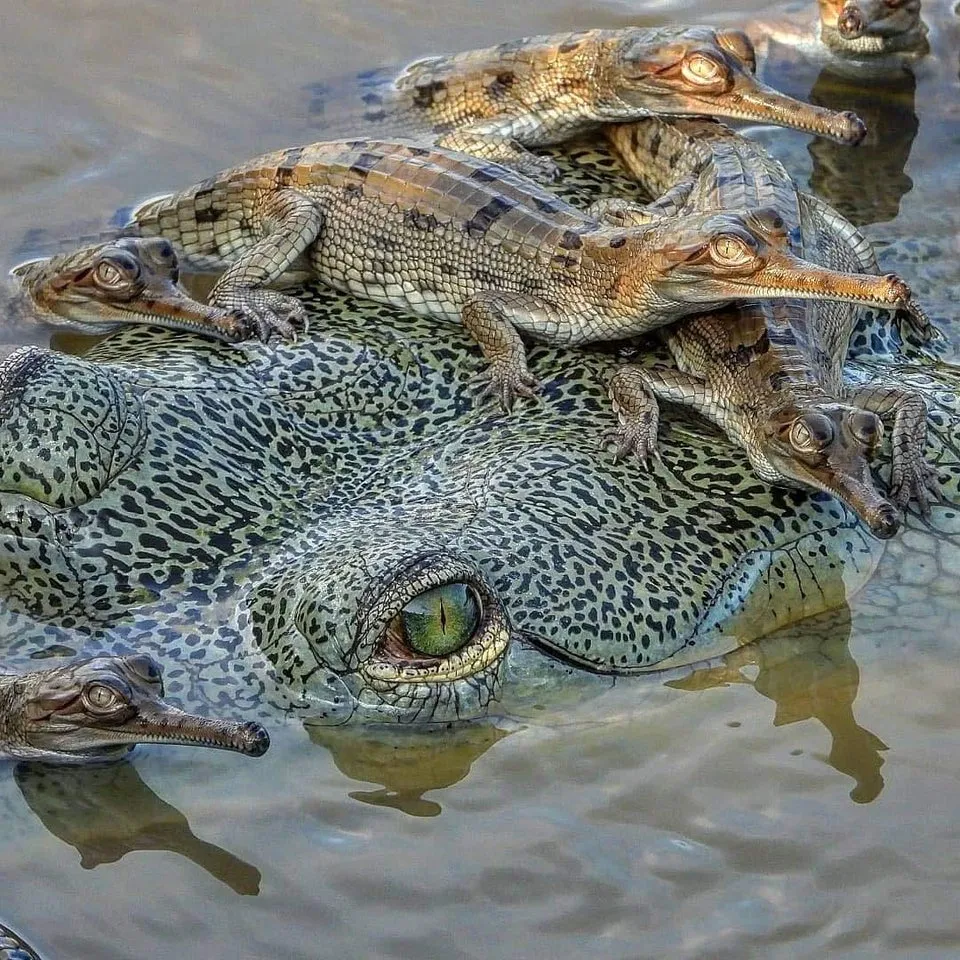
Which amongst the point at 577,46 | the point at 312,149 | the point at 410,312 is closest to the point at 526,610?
the point at 410,312

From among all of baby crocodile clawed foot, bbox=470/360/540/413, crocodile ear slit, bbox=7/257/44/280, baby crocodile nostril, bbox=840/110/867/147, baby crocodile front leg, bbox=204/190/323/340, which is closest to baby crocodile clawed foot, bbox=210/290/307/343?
baby crocodile front leg, bbox=204/190/323/340

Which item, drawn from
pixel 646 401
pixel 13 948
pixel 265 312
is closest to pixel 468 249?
pixel 265 312

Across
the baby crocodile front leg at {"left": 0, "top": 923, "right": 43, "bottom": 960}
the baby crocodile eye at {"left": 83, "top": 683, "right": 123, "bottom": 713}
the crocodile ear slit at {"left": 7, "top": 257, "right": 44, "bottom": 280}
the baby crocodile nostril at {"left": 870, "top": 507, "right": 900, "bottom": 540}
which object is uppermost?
the baby crocodile nostril at {"left": 870, "top": 507, "right": 900, "bottom": 540}

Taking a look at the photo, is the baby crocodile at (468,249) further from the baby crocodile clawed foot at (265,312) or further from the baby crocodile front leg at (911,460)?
the baby crocodile front leg at (911,460)

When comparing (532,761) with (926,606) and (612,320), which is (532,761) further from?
(612,320)

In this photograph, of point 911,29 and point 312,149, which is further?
point 911,29

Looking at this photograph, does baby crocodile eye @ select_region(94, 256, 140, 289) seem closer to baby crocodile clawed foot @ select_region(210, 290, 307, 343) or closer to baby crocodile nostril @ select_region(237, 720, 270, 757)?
baby crocodile clawed foot @ select_region(210, 290, 307, 343)

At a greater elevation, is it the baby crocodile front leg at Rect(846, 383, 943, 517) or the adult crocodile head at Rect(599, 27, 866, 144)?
the adult crocodile head at Rect(599, 27, 866, 144)

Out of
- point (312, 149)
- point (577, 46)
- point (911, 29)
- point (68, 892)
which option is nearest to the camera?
point (68, 892)
